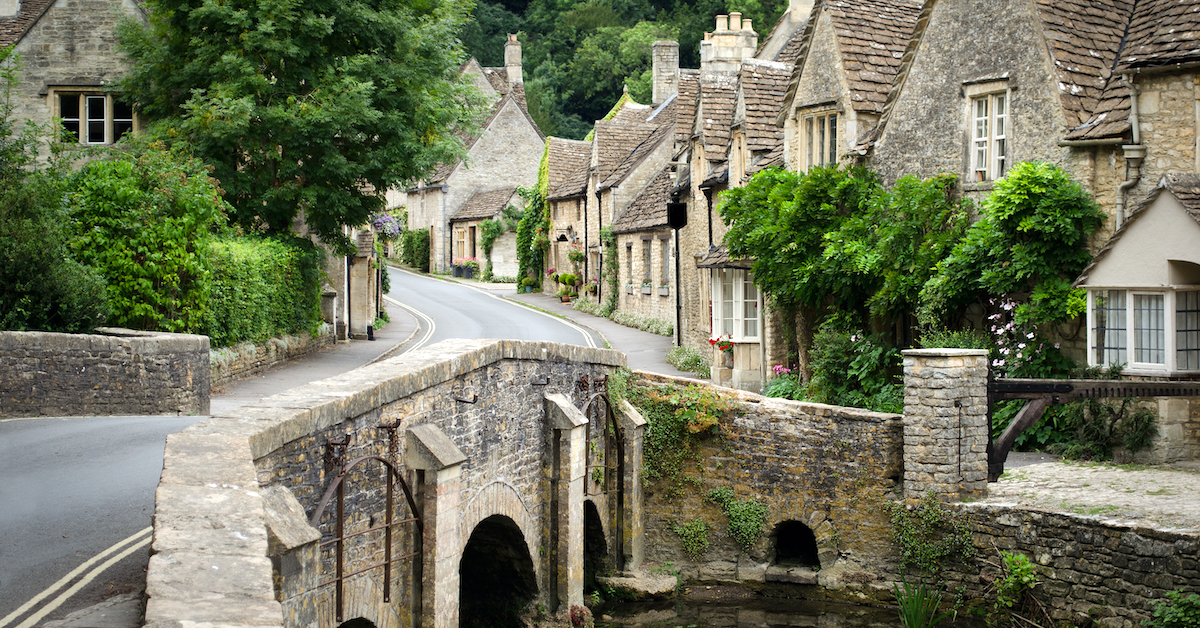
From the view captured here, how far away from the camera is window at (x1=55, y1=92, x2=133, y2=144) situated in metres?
25.7

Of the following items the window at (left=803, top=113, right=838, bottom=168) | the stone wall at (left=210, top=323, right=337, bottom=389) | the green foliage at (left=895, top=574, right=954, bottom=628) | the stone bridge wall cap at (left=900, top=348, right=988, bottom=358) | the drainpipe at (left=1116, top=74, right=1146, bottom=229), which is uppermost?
the window at (left=803, top=113, right=838, bottom=168)

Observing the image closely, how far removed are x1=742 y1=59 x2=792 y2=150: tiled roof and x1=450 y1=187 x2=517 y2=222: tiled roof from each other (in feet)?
86.4

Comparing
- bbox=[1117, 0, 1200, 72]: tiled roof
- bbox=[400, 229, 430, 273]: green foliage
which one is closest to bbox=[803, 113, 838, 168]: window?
bbox=[1117, 0, 1200, 72]: tiled roof

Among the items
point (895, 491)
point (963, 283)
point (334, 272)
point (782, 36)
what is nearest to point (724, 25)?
point (782, 36)

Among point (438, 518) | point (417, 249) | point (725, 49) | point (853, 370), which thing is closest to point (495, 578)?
point (438, 518)

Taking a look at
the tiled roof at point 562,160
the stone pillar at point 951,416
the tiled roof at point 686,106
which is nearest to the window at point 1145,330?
the stone pillar at point 951,416

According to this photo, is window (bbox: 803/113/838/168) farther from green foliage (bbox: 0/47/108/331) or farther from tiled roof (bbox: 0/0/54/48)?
tiled roof (bbox: 0/0/54/48)

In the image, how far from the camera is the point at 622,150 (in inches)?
1596

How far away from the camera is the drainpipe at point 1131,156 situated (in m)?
15.7

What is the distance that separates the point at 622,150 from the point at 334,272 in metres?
13.7

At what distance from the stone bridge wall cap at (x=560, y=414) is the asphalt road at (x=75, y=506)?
4.42m

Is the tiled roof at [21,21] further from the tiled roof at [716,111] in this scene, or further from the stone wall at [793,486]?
the stone wall at [793,486]

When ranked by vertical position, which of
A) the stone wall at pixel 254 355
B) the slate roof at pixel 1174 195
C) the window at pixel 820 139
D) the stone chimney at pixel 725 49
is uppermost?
the stone chimney at pixel 725 49

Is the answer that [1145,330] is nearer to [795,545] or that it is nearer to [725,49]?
[795,545]
